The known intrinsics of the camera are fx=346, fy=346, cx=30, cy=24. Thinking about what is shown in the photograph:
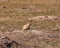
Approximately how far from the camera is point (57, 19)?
16844mm

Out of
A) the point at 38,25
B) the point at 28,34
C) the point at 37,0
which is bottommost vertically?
the point at 37,0

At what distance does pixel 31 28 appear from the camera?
13.5 m

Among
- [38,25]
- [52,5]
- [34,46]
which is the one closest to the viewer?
[34,46]

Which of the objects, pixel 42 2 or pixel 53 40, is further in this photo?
pixel 42 2

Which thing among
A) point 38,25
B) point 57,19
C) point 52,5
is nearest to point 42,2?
point 52,5

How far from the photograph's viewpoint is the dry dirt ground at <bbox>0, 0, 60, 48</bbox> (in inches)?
386

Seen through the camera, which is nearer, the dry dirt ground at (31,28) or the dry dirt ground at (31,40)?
the dry dirt ground at (31,40)

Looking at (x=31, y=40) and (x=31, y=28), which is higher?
(x=31, y=40)

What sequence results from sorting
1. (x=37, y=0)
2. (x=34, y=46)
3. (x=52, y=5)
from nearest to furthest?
(x=34, y=46) < (x=52, y=5) < (x=37, y=0)

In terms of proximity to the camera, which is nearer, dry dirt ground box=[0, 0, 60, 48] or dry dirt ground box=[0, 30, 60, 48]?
dry dirt ground box=[0, 30, 60, 48]

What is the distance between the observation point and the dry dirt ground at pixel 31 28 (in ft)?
32.2

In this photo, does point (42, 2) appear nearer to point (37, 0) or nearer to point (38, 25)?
point (37, 0)

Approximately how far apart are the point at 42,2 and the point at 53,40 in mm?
14634

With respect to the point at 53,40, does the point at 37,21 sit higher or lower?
lower
